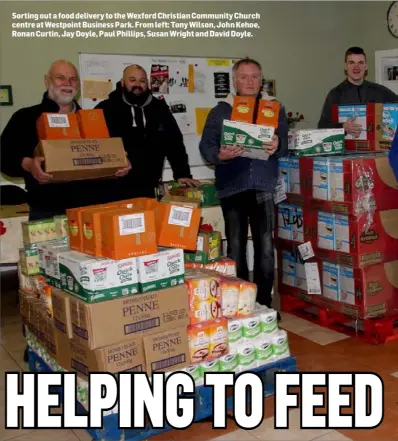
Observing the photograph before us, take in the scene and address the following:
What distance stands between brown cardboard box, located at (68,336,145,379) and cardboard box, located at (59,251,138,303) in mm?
204

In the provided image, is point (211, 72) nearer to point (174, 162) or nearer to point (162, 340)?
point (174, 162)

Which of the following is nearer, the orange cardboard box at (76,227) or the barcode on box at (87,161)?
the orange cardboard box at (76,227)

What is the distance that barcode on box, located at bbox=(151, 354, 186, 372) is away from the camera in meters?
2.40

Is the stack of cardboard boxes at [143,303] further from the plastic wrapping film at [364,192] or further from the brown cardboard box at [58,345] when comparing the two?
the plastic wrapping film at [364,192]

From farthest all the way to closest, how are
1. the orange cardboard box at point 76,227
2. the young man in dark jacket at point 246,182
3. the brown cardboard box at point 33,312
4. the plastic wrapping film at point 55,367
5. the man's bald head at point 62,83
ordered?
the young man in dark jacket at point 246,182 → the man's bald head at point 62,83 → the brown cardboard box at point 33,312 → the orange cardboard box at point 76,227 → the plastic wrapping film at point 55,367

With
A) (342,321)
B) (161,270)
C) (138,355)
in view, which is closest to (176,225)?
(161,270)

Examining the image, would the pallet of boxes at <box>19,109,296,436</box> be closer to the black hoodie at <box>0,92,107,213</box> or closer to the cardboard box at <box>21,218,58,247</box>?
the cardboard box at <box>21,218,58,247</box>

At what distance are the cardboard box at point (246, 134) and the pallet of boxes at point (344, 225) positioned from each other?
430 mm

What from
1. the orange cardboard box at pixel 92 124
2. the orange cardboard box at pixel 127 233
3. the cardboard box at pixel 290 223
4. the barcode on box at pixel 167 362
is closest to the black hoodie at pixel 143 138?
the orange cardboard box at pixel 92 124

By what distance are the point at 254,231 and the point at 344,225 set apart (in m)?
0.58

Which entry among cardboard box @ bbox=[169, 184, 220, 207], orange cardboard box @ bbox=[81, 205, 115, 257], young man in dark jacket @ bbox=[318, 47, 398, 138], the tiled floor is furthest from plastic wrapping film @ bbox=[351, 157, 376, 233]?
orange cardboard box @ bbox=[81, 205, 115, 257]

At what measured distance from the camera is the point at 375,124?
3.68 metres

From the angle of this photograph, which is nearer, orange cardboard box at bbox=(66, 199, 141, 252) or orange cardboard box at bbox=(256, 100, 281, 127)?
orange cardboard box at bbox=(66, 199, 141, 252)

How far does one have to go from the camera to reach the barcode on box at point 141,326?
234 cm
